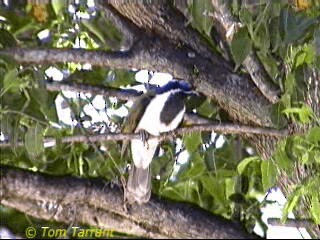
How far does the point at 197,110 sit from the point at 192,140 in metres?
0.09

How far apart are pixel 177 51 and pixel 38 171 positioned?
0.41m

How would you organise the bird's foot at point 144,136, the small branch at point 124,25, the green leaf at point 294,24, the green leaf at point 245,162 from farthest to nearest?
1. the bird's foot at point 144,136
2. the small branch at point 124,25
3. the green leaf at point 245,162
4. the green leaf at point 294,24

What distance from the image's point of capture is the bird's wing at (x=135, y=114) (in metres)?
1.62

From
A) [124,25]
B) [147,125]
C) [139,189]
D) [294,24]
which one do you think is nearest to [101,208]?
[139,189]

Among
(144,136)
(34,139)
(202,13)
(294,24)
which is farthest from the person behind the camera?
(144,136)

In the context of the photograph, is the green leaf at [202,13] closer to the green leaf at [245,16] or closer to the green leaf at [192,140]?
the green leaf at [245,16]

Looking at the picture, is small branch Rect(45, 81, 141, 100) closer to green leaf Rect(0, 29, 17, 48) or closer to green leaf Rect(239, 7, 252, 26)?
green leaf Rect(0, 29, 17, 48)

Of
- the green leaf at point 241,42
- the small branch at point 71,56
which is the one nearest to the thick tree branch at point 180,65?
the small branch at point 71,56

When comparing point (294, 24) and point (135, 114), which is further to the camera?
point (135, 114)

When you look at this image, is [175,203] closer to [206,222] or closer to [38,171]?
[206,222]

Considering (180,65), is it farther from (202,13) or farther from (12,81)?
(12,81)

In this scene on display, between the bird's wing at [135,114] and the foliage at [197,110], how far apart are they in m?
0.03

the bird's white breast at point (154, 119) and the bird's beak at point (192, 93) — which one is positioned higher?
the bird's beak at point (192, 93)

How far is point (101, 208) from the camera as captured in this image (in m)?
1.63
